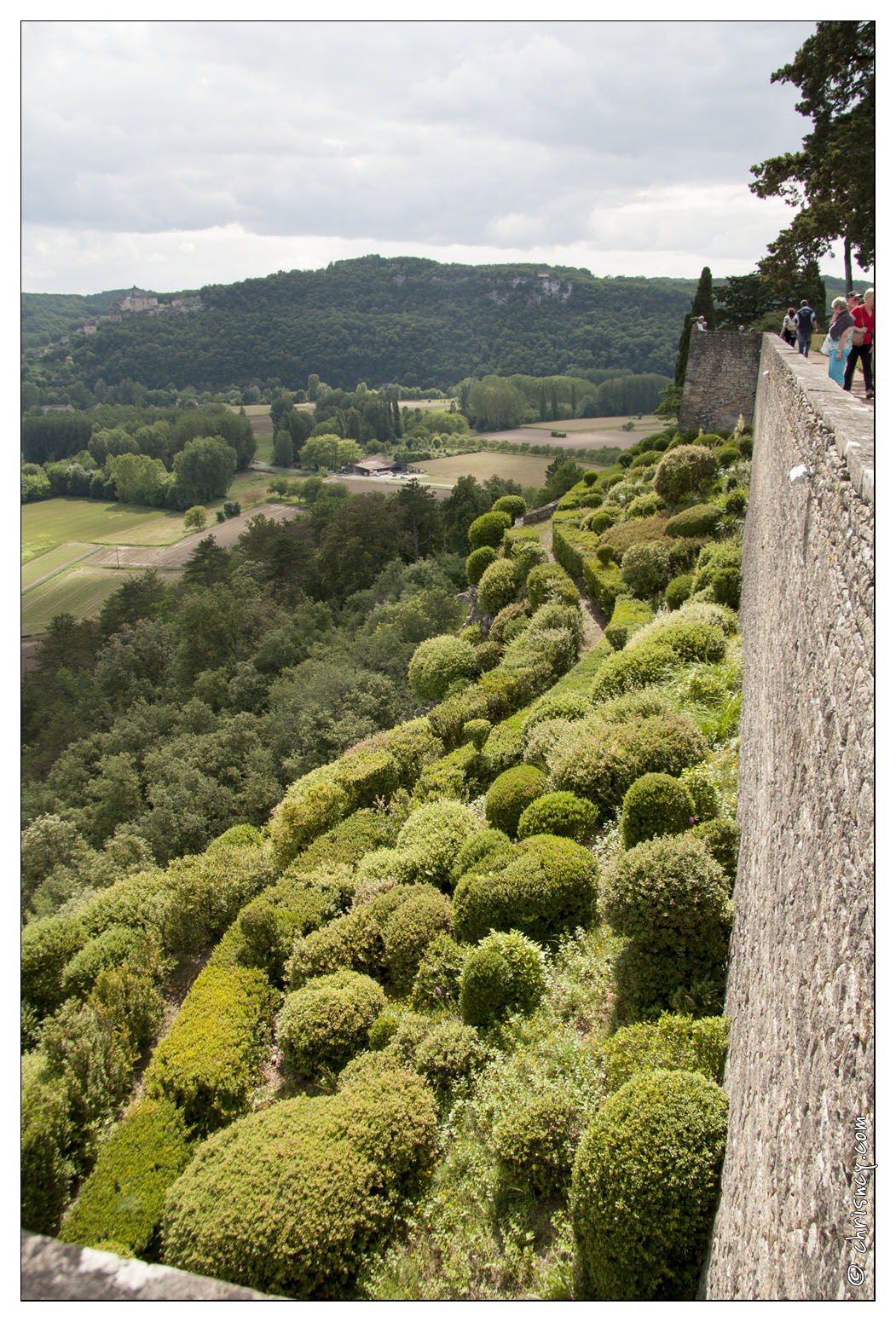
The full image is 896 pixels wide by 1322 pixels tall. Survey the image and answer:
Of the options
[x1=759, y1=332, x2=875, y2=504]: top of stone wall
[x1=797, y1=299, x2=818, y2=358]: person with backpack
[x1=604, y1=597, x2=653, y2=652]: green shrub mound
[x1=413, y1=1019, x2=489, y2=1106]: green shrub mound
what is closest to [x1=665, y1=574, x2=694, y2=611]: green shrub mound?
[x1=604, y1=597, x2=653, y2=652]: green shrub mound

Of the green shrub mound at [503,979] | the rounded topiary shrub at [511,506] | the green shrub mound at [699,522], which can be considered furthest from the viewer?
the rounded topiary shrub at [511,506]

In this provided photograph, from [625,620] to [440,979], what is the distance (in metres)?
9.41

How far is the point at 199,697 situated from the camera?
31891 millimetres

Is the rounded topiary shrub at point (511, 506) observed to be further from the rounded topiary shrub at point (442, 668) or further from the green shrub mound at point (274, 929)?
the green shrub mound at point (274, 929)

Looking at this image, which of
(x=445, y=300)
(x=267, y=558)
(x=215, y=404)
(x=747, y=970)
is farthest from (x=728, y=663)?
(x=445, y=300)

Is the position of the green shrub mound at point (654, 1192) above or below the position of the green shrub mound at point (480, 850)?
below

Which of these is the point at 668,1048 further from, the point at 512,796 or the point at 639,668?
the point at 639,668

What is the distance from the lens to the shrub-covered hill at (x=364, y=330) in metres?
90.5

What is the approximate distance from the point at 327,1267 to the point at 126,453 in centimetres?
6644

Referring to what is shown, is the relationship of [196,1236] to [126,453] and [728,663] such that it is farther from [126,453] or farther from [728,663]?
[126,453]

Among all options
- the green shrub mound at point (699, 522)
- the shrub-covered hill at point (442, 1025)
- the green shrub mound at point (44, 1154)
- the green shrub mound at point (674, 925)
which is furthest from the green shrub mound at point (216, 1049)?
the green shrub mound at point (699, 522)

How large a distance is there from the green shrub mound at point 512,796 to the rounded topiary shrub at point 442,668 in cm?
908

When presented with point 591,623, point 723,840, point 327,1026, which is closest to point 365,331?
point 591,623

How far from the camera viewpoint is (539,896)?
8.09m
